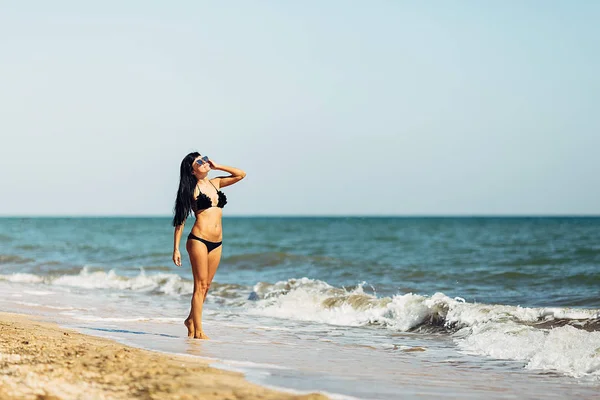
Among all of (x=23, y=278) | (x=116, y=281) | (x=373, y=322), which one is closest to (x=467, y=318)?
(x=373, y=322)

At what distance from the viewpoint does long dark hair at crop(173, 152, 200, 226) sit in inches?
322

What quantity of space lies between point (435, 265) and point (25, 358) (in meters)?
20.0

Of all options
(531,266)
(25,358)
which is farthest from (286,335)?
(531,266)

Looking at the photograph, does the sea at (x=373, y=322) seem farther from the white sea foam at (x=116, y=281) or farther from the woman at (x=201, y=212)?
the woman at (x=201, y=212)

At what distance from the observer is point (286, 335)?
394 inches

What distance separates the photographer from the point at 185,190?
8188 millimetres

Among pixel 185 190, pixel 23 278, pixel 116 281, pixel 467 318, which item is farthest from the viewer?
pixel 23 278

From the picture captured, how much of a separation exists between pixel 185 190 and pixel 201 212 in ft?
0.98

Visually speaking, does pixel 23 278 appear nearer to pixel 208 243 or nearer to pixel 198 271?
pixel 198 271

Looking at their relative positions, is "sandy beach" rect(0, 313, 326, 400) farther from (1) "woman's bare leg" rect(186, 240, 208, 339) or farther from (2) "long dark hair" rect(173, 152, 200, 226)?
(2) "long dark hair" rect(173, 152, 200, 226)

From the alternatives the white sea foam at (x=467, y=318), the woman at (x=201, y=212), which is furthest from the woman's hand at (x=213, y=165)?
the white sea foam at (x=467, y=318)

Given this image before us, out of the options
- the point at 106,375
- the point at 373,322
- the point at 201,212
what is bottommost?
the point at 373,322

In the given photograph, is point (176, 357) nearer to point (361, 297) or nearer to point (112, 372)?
point (112, 372)

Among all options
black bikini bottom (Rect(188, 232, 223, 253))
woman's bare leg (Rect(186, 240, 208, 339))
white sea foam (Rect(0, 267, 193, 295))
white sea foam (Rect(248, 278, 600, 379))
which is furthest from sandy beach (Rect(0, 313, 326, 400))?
white sea foam (Rect(0, 267, 193, 295))
